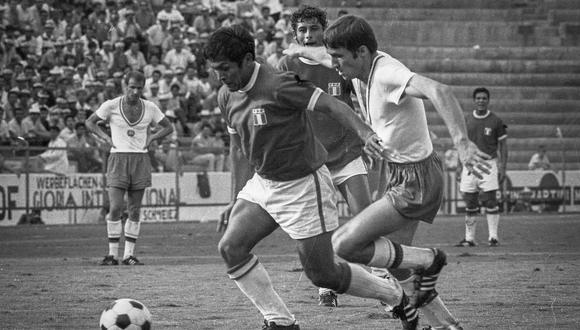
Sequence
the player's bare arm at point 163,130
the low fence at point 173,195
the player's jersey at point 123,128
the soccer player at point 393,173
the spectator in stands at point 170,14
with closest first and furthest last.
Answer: the soccer player at point 393,173 < the player's jersey at point 123,128 < the player's bare arm at point 163,130 < the low fence at point 173,195 < the spectator in stands at point 170,14

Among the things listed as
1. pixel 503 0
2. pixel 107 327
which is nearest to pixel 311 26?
pixel 107 327

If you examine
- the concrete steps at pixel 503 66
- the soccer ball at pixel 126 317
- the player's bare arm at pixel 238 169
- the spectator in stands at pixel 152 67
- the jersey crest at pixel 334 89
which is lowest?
the concrete steps at pixel 503 66

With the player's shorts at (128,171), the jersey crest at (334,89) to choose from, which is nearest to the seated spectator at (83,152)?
the player's shorts at (128,171)

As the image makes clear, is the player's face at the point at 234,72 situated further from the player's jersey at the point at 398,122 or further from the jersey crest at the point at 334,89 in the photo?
the jersey crest at the point at 334,89

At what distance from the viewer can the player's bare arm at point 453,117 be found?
6559 millimetres

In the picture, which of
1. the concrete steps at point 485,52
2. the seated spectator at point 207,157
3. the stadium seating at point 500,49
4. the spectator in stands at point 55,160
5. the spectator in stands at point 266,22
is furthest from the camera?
the concrete steps at point 485,52

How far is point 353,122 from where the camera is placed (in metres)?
7.12

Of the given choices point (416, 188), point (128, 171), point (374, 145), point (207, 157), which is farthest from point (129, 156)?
point (207, 157)

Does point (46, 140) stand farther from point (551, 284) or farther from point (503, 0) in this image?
point (503, 0)

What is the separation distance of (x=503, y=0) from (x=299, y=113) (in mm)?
28877

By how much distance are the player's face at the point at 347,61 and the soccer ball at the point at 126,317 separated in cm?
211

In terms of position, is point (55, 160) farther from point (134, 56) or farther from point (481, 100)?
point (481, 100)

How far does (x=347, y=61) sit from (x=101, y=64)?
1995cm

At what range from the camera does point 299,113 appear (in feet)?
25.1
